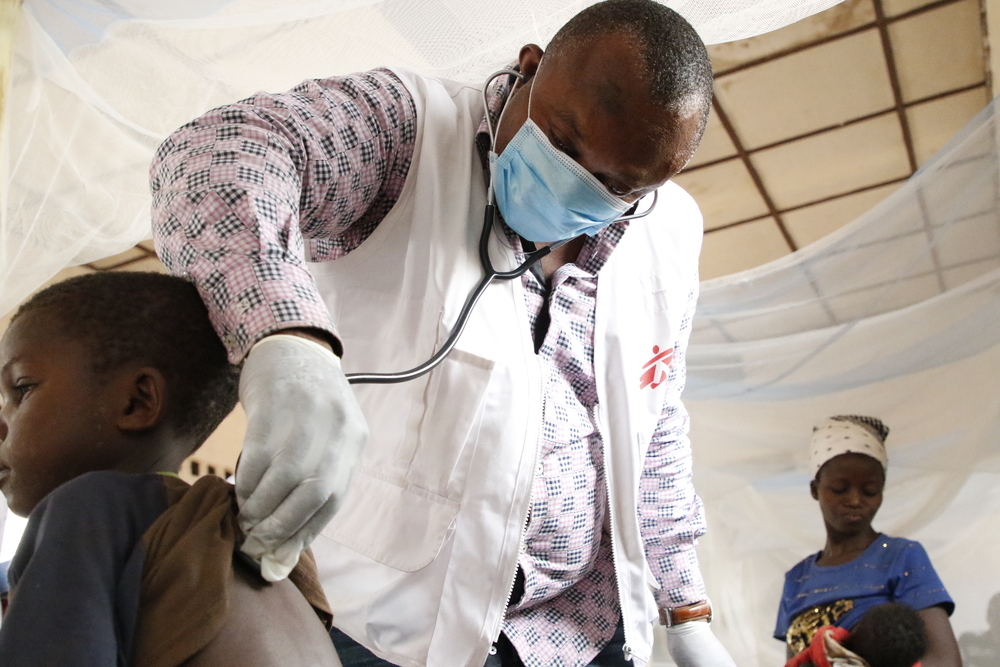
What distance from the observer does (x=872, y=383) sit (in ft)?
10.7

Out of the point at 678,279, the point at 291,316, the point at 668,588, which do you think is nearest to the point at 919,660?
the point at 668,588

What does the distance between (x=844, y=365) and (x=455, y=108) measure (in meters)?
2.59

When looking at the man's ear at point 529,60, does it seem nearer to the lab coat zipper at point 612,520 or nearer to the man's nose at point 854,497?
the lab coat zipper at point 612,520

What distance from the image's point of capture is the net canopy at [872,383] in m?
2.84

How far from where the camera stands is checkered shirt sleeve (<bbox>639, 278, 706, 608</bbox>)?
1.38m

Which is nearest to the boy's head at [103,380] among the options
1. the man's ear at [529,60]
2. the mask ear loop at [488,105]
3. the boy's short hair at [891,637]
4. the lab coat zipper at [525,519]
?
the lab coat zipper at [525,519]

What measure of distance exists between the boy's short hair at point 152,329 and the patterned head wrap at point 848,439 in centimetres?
268

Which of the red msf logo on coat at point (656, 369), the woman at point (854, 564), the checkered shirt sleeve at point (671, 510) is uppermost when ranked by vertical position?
the woman at point (854, 564)

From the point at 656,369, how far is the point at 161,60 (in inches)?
48.2

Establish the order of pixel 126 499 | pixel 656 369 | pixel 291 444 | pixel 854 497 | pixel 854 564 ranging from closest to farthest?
pixel 291 444
pixel 126 499
pixel 656 369
pixel 854 564
pixel 854 497

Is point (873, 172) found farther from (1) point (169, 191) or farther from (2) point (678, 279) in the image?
(1) point (169, 191)

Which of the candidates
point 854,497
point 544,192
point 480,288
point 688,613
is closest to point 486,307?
point 480,288

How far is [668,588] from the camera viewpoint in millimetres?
1394

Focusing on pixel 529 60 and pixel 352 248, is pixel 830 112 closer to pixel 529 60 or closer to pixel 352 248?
pixel 529 60
